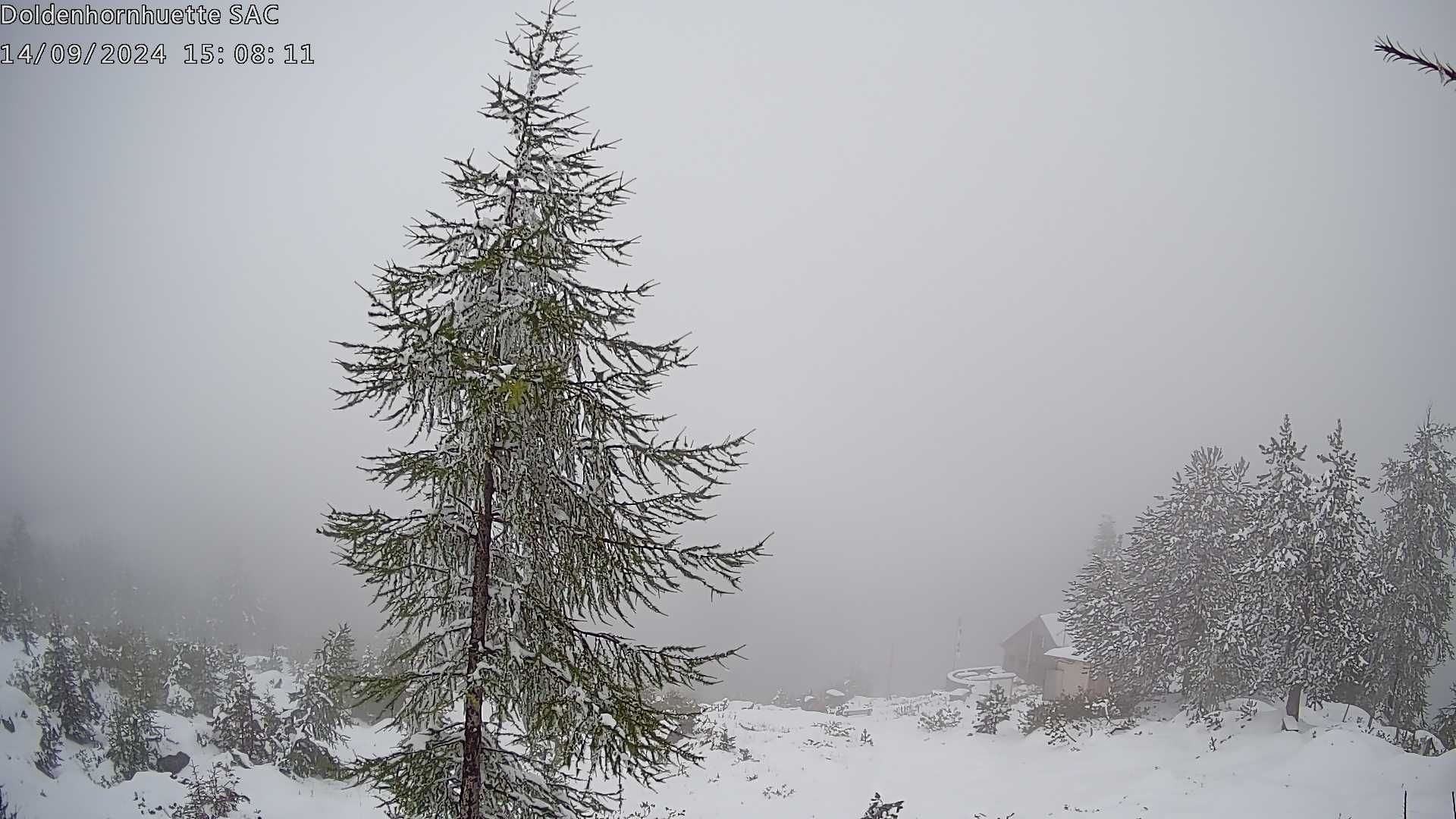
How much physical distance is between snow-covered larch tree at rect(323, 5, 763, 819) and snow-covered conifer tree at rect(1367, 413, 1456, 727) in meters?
30.6

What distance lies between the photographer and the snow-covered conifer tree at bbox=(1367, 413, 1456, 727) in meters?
22.9

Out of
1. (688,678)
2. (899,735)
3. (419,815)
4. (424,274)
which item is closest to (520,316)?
(424,274)

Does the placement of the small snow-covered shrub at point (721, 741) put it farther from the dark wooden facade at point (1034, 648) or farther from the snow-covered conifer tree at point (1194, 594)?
the dark wooden facade at point (1034, 648)

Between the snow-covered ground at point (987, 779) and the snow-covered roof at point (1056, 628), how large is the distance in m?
22.0

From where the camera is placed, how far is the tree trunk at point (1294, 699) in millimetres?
21750

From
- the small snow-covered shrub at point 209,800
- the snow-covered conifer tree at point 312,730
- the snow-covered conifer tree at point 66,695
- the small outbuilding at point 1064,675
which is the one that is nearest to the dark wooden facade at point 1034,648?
the small outbuilding at point 1064,675

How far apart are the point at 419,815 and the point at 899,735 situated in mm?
31347

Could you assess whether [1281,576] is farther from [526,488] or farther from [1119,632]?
[526,488]

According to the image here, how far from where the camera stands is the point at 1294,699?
2242 cm

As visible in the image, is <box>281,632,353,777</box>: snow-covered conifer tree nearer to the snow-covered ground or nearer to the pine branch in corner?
the snow-covered ground

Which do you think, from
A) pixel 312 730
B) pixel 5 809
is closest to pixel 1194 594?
pixel 312 730

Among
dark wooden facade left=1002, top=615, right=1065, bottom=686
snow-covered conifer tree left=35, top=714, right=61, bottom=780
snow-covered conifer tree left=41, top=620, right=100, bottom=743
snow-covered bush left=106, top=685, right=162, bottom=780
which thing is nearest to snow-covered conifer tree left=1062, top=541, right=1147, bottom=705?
dark wooden facade left=1002, top=615, right=1065, bottom=686

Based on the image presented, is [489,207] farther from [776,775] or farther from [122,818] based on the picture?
[776,775]

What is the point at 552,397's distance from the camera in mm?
5789
